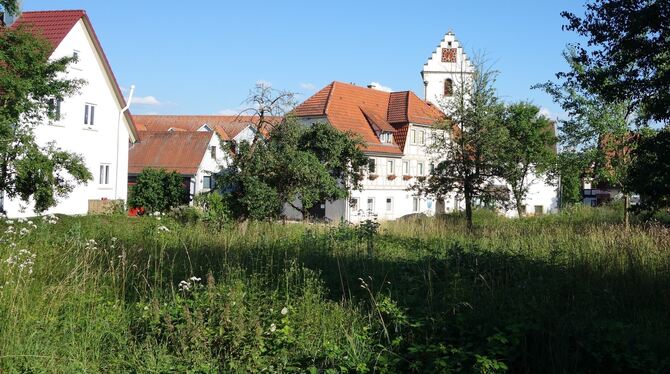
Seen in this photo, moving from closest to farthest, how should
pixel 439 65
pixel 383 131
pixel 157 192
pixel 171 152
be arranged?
pixel 157 192 → pixel 171 152 → pixel 383 131 → pixel 439 65

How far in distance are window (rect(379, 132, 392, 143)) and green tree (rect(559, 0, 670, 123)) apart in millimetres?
44202

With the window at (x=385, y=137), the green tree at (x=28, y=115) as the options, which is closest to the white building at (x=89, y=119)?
the green tree at (x=28, y=115)

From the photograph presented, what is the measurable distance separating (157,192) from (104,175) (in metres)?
Result: 3.58

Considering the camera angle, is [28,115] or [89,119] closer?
[28,115]

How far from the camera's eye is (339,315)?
6094 mm

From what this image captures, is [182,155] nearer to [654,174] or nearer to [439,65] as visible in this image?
[439,65]

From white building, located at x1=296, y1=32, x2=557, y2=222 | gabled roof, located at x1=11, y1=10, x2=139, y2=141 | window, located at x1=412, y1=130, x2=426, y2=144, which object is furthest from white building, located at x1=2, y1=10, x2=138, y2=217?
window, located at x1=412, y1=130, x2=426, y2=144

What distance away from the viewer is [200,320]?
5566 mm

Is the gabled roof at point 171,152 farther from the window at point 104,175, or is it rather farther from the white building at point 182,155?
the window at point 104,175

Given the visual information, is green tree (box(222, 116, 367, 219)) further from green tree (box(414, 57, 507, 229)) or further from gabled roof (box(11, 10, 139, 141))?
gabled roof (box(11, 10, 139, 141))

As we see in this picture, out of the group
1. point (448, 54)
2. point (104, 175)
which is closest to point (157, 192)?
point (104, 175)

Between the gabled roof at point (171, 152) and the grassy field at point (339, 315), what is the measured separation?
1630 inches

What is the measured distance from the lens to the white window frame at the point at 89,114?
32.7 meters

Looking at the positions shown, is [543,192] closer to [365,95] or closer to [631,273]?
[365,95]
